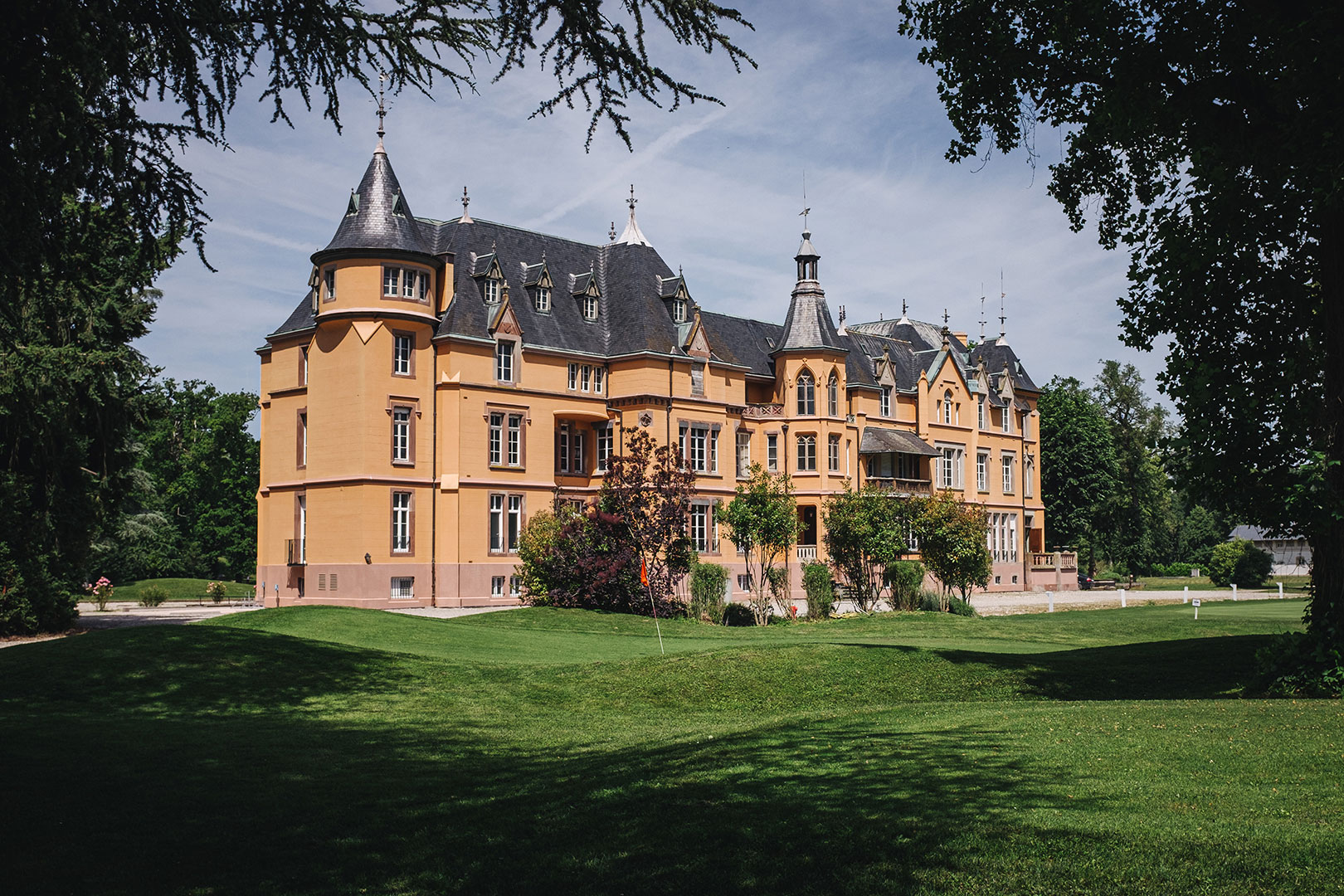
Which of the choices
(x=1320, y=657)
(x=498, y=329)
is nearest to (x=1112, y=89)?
(x=1320, y=657)

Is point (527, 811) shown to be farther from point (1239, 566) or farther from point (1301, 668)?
point (1239, 566)

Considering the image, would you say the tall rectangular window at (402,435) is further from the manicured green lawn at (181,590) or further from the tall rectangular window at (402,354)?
the manicured green lawn at (181,590)

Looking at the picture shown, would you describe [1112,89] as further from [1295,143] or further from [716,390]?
[716,390]

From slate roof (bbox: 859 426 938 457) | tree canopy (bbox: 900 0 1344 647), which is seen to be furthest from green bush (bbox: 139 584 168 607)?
tree canopy (bbox: 900 0 1344 647)

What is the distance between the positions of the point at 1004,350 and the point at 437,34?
67289 millimetres

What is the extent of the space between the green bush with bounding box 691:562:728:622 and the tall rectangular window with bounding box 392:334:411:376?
1382 cm

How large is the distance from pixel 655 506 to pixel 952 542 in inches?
606

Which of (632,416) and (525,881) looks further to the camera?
(632,416)

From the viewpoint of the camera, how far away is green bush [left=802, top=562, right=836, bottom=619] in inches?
1812

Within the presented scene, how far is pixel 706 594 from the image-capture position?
43.8 meters

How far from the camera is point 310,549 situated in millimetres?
44500

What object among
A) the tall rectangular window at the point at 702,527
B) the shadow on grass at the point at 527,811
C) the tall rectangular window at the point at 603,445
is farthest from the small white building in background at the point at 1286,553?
the shadow on grass at the point at 527,811

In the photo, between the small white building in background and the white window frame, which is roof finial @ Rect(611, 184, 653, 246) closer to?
the white window frame

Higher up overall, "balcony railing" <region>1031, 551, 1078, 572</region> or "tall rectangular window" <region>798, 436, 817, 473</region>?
"tall rectangular window" <region>798, 436, 817, 473</region>
